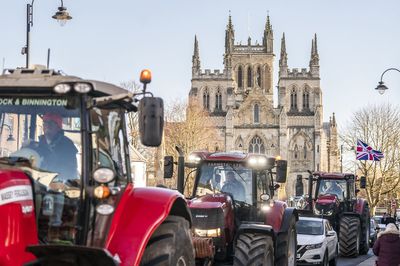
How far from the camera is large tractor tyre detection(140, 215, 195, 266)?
802 cm

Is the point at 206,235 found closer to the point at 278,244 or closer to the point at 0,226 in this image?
the point at 278,244

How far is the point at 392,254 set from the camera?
1312 centimetres

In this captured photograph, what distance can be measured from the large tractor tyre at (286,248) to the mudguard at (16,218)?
7.56 meters

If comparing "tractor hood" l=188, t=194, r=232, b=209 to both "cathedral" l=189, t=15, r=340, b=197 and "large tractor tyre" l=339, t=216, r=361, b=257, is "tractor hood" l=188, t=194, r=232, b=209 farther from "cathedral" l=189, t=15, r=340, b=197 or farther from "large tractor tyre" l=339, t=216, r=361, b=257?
"cathedral" l=189, t=15, r=340, b=197

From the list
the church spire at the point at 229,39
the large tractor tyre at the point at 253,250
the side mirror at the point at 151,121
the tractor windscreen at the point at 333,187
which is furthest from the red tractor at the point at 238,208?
the church spire at the point at 229,39

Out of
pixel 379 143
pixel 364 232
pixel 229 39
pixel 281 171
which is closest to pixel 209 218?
pixel 281 171

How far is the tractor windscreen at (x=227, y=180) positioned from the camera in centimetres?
1430

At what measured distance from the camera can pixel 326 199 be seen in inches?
1088

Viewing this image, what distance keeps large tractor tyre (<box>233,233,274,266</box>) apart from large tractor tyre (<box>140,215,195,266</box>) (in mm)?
3839

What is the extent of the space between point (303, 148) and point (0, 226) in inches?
4759

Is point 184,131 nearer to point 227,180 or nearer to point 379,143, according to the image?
point 379,143

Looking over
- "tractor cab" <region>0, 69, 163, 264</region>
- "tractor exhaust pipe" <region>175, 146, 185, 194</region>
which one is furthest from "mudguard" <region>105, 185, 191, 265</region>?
"tractor exhaust pipe" <region>175, 146, 185, 194</region>

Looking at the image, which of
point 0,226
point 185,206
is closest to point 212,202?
point 185,206

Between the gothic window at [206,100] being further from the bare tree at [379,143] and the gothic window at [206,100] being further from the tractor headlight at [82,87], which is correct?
the tractor headlight at [82,87]
